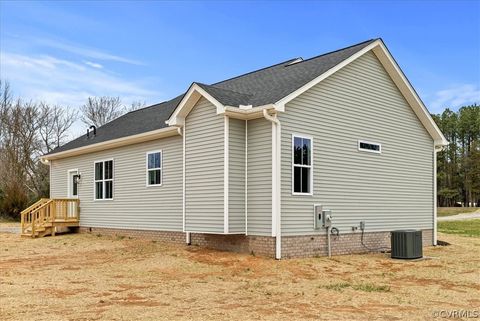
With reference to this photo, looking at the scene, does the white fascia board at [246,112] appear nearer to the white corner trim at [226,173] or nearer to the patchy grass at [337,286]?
the white corner trim at [226,173]

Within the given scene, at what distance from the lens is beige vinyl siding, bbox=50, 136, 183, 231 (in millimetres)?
14031

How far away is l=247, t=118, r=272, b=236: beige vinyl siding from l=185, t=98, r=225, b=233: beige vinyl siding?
71cm

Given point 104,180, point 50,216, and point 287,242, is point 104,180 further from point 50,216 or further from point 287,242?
point 287,242

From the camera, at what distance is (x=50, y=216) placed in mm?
17828

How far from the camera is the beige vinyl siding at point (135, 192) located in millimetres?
14031

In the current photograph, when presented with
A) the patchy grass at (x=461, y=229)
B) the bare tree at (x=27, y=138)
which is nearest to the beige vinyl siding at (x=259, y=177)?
the patchy grass at (x=461, y=229)

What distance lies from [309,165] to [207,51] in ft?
40.9

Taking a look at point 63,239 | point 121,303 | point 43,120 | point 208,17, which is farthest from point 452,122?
point 121,303

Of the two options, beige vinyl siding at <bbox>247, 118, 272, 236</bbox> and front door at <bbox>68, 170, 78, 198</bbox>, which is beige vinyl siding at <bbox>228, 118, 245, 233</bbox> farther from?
front door at <bbox>68, 170, 78, 198</bbox>

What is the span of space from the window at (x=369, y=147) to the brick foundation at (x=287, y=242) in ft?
7.78

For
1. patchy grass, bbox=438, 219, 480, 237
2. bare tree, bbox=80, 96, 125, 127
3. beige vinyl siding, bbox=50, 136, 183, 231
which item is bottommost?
patchy grass, bbox=438, 219, 480, 237

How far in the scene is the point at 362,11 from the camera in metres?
16.7

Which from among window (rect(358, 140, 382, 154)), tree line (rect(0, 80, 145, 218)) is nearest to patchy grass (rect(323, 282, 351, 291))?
window (rect(358, 140, 382, 154))

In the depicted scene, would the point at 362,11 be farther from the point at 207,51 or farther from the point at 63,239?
the point at 63,239
